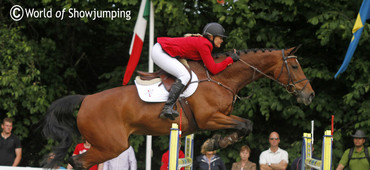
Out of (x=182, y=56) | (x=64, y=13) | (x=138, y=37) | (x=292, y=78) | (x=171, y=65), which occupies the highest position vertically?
(x=64, y=13)

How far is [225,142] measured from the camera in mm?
5422

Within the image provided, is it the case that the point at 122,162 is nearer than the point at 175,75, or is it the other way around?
the point at 175,75

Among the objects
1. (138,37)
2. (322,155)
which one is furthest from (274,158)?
(138,37)

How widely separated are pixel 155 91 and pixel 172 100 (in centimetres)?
26

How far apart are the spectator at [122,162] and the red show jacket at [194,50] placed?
2402mm

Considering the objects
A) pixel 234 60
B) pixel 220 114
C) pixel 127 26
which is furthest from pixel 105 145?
pixel 127 26

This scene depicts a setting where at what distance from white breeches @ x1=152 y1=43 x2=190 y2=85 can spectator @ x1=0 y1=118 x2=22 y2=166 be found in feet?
12.5

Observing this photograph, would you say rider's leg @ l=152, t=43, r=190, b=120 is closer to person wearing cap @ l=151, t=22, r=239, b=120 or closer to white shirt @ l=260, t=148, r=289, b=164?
person wearing cap @ l=151, t=22, r=239, b=120

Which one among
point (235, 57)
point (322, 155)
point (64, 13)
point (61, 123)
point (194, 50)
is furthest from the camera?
point (64, 13)

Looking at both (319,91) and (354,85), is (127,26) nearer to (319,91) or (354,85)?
(319,91)

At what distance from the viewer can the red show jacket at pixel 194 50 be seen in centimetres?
534

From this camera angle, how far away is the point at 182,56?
5469mm

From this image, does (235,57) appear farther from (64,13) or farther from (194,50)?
(64,13)

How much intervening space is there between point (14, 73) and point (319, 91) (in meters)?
5.92
